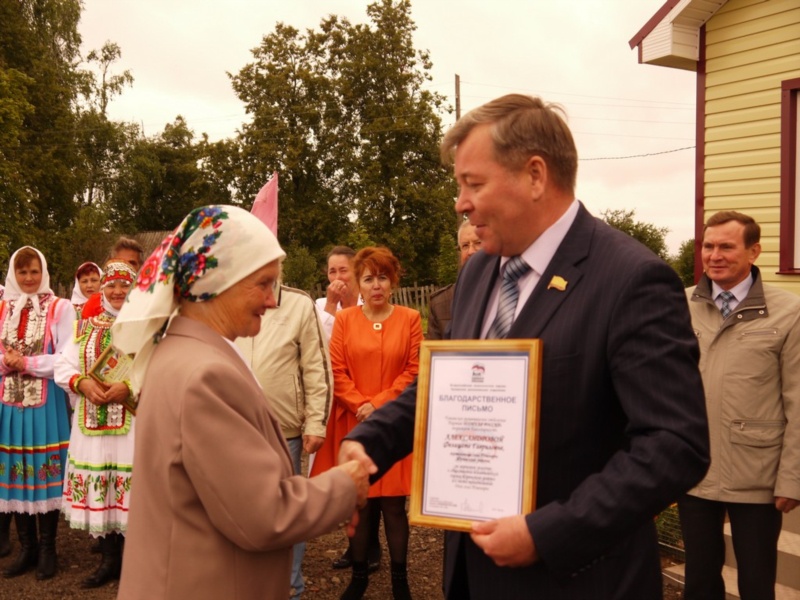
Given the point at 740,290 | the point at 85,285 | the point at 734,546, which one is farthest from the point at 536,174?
the point at 85,285

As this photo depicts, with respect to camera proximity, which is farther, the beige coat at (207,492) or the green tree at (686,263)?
the green tree at (686,263)

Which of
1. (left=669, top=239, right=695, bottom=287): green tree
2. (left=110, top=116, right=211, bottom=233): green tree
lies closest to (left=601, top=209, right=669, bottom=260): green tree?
(left=669, top=239, right=695, bottom=287): green tree

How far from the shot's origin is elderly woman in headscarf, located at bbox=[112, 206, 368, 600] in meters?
2.25

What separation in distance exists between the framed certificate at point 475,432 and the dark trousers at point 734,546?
2.39 m

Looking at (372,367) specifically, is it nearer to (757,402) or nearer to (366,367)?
(366,367)

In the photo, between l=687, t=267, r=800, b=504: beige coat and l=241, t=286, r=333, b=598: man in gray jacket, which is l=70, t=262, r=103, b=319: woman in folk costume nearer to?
l=241, t=286, r=333, b=598: man in gray jacket

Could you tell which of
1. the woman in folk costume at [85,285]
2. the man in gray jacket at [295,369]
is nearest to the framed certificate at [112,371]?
Answer: the man in gray jacket at [295,369]

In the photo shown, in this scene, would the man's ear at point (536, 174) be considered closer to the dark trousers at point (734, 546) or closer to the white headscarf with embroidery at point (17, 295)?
the dark trousers at point (734, 546)

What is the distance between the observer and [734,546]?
4020 mm

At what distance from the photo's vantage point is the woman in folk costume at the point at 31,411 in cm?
619

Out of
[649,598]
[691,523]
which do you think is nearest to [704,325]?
[691,523]

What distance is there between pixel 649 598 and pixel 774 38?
7.20 m

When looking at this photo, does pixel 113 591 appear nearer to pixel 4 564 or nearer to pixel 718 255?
pixel 4 564

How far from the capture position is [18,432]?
629cm
